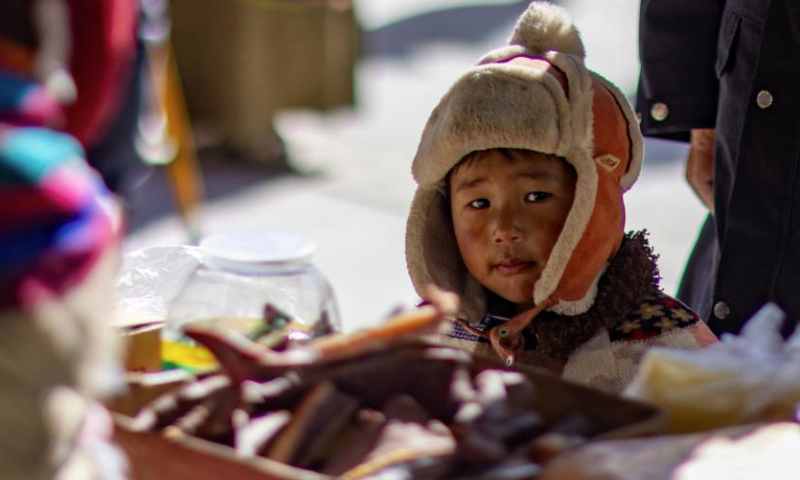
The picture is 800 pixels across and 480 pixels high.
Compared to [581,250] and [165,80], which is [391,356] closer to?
[581,250]

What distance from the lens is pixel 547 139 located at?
1.81m

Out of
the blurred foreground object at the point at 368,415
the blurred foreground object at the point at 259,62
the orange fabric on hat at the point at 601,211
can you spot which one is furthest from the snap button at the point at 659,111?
the blurred foreground object at the point at 259,62

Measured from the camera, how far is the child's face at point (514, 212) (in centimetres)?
187

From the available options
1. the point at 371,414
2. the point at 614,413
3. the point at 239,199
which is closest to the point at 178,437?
the point at 371,414

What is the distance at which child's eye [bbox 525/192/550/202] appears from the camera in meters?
1.88

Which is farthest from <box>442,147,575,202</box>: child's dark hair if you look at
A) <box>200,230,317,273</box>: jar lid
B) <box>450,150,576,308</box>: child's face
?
<box>200,230,317,273</box>: jar lid

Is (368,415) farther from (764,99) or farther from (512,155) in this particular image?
(764,99)

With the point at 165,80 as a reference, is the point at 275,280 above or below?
above

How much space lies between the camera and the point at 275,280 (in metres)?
1.43

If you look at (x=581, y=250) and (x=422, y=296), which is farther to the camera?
(x=422, y=296)

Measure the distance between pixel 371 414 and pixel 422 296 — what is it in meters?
0.79

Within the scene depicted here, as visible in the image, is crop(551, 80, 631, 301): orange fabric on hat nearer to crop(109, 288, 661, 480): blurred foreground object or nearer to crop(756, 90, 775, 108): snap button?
crop(756, 90, 775, 108): snap button

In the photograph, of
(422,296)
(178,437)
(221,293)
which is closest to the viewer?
(178,437)

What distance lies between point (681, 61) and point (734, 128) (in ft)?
0.81
